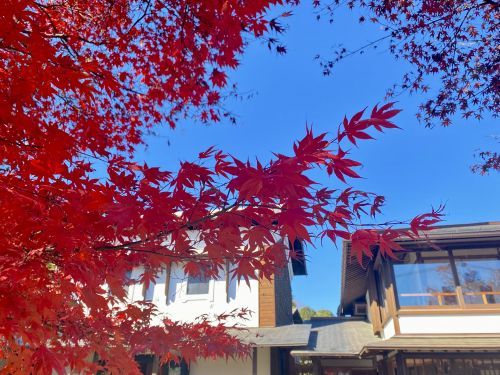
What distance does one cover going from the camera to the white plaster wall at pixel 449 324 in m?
10.2

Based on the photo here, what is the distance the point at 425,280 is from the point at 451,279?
0.79 metres

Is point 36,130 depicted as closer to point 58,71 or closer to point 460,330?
point 58,71

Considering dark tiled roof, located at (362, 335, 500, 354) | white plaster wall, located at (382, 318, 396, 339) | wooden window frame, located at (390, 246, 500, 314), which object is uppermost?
wooden window frame, located at (390, 246, 500, 314)

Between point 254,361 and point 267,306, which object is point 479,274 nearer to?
point 267,306

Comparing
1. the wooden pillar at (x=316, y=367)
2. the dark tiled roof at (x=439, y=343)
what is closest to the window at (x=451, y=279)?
the dark tiled roof at (x=439, y=343)

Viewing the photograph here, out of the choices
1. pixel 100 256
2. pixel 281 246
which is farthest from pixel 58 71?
pixel 281 246

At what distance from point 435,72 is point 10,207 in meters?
6.31

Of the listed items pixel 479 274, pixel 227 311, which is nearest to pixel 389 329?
pixel 479 274

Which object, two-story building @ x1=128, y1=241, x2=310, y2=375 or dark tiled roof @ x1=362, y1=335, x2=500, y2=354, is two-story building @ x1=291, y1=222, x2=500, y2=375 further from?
two-story building @ x1=128, y1=241, x2=310, y2=375

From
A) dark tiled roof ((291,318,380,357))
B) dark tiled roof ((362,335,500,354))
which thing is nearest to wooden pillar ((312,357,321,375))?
dark tiled roof ((291,318,380,357))

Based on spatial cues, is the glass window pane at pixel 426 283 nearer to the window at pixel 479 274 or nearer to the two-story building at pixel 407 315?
the two-story building at pixel 407 315

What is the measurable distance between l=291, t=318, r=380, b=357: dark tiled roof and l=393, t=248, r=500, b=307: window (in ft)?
7.58

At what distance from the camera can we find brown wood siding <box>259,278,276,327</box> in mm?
11750

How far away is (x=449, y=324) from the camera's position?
10484mm
